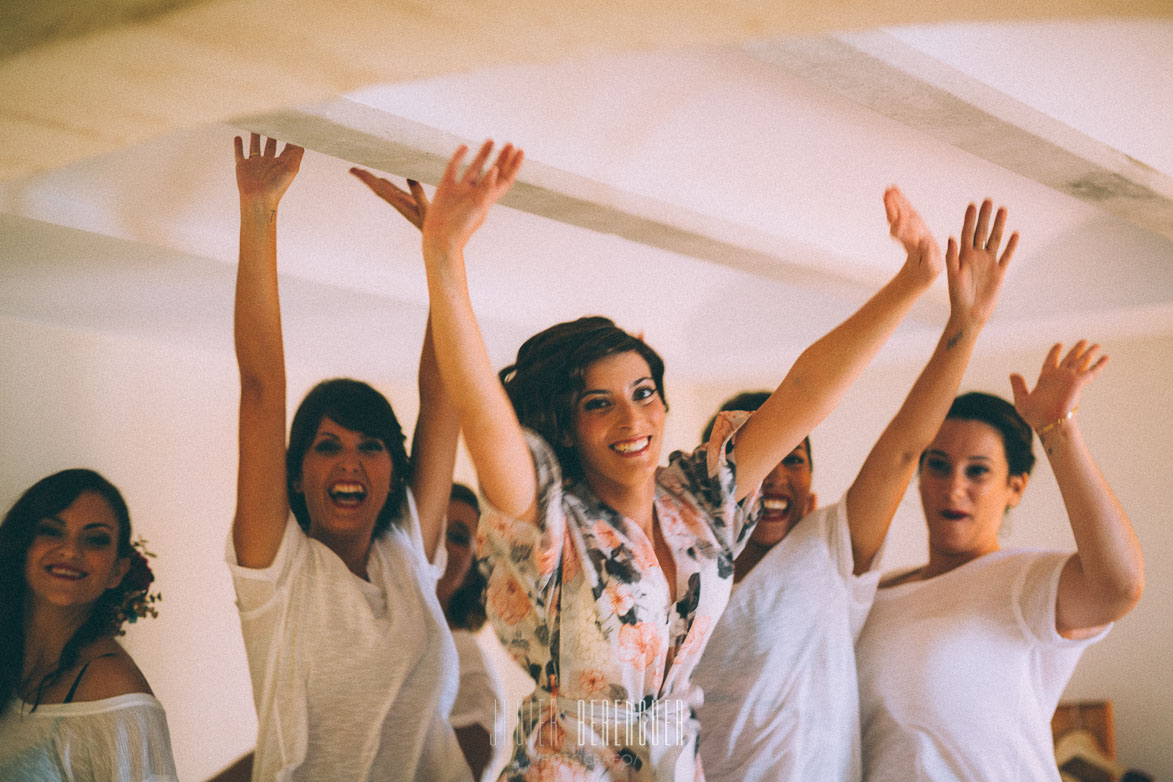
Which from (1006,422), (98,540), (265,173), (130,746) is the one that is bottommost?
(130,746)

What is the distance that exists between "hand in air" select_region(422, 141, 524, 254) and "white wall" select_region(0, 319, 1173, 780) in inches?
94.8

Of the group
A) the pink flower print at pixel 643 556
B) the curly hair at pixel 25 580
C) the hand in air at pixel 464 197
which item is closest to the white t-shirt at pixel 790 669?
the pink flower print at pixel 643 556

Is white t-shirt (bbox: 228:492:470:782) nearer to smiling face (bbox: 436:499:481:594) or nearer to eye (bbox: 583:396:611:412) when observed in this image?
eye (bbox: 583:396:611:412)

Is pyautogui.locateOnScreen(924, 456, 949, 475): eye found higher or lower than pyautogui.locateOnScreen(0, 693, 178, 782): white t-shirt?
higher

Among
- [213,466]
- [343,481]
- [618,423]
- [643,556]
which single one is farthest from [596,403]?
[213,466]

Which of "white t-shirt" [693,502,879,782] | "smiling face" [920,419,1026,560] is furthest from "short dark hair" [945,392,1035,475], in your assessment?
"white t-shirt" [693,502,879,782]

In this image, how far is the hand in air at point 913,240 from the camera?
6.35 ft

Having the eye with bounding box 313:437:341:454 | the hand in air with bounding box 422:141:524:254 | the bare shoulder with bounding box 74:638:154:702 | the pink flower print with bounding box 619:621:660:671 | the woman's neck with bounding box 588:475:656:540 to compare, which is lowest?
the bare shoulder with bounding box 74:638:154:702

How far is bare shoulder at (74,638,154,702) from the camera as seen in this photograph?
7.98 feet

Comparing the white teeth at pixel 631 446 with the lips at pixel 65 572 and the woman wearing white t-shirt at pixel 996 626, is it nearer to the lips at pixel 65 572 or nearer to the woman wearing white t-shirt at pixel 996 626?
the woman wearing white t-shirt at pixel 996 626

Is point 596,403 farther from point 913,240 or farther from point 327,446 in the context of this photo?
point 327,446

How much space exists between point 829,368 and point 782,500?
2.50ft

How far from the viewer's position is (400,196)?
2.30m

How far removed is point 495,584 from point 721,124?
175 centimetres
